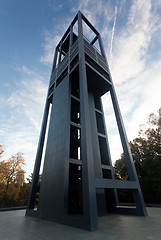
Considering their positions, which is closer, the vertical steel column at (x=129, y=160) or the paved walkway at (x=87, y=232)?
the paved walkway at (x=87, y=232)

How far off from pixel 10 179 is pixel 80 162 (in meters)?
15.1

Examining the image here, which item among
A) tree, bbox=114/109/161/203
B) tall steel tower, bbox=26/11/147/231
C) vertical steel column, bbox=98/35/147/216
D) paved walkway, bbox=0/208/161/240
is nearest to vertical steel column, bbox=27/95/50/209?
tall steel tower, bbox=26/11/147/231

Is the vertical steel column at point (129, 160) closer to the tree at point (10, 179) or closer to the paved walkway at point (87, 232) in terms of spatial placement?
the paved walkway at point (87, 232)

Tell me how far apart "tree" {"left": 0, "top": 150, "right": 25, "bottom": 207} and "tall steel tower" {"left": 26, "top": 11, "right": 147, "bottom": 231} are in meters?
9.84

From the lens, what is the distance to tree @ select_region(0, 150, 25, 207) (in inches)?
679

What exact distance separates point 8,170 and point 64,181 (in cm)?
1509

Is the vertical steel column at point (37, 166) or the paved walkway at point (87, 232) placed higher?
the vertical steel column at point (37, 166)

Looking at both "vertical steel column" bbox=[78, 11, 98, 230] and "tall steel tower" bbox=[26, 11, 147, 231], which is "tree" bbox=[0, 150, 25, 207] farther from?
"vertical steel column" bbox=[78, 11, 98, 230]

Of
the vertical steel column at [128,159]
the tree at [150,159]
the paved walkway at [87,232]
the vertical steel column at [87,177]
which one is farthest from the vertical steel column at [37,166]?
the tree at [150,159]

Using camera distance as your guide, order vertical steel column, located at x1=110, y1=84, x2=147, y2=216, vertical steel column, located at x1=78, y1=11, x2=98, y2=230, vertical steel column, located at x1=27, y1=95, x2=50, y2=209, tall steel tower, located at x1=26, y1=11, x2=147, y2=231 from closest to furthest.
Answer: vertical steel column, located at x1=78, y1=11, x2=98, y2=230, tall steel tower, located at x1=26, y1=11, x2=147, y2=231, vertical steel column, located at x1=110, y1=84, x2=147, y2=216, vertical steel column, located at x1=27, y1=95, x2=50, y2=209

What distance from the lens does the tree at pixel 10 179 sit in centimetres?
1726

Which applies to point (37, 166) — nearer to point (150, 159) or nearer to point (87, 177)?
point (87, 177)

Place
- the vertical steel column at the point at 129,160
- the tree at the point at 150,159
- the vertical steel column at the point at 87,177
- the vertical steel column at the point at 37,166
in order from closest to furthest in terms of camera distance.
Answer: the vertical steel column at the point at 87,177
the vertical steel column at the point at 129,160
the vertical steel column at the point at 37,166
the tree at the point at 150,159

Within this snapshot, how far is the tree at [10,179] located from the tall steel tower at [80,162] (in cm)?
984
